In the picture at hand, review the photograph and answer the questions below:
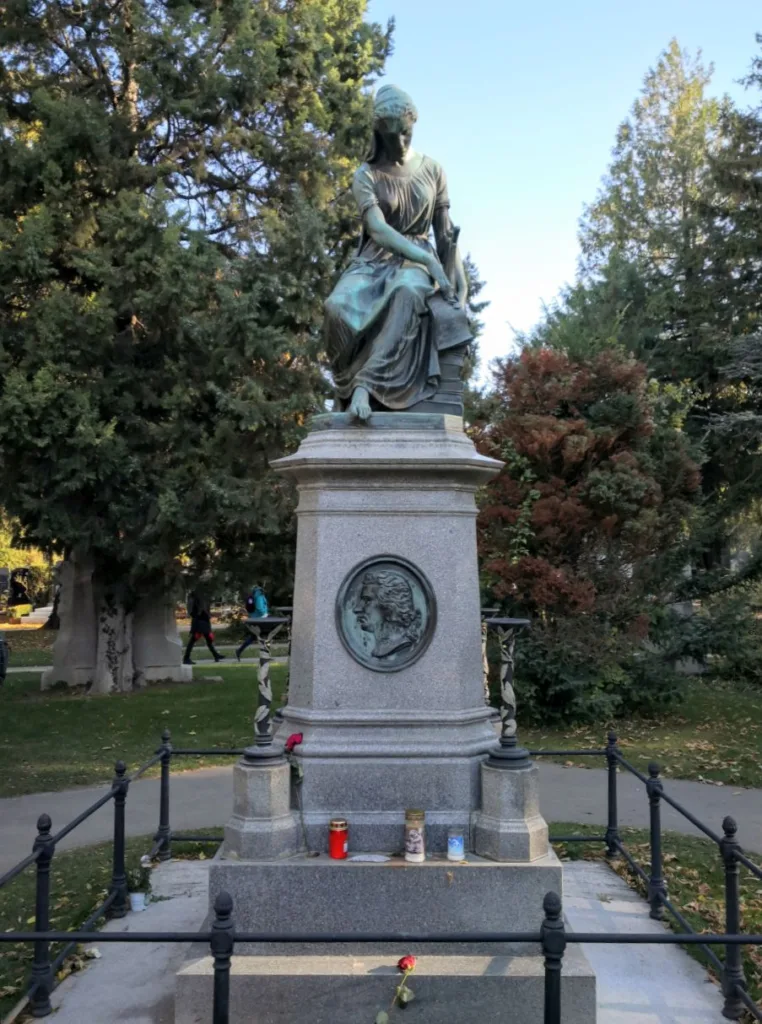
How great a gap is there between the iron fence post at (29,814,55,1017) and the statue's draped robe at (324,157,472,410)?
10.1 ft

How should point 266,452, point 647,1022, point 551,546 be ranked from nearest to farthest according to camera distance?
1. point 647,1022
2. point 551,546
3. point 266,452

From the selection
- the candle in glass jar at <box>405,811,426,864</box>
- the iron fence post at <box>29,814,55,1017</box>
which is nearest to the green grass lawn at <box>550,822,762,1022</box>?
the candle in glass jar at <box>405,811,426,864</box>

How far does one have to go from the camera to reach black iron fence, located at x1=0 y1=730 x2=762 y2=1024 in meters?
3.28

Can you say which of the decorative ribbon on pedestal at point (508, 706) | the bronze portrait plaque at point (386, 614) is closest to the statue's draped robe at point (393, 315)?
the bronze portrait plaque at point (386, 614)

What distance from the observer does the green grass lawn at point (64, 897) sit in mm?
5156

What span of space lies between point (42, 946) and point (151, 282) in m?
13.2

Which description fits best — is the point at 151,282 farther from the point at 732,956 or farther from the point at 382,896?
the point at 732,956

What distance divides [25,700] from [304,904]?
13465mm

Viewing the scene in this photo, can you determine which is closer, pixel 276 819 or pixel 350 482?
pixel 276 819

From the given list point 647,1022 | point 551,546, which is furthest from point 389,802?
point 551,546

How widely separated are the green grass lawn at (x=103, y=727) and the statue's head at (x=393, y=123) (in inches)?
301

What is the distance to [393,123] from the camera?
18.7 ft

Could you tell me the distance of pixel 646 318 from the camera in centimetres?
2180

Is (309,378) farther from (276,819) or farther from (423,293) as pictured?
(276,819)
